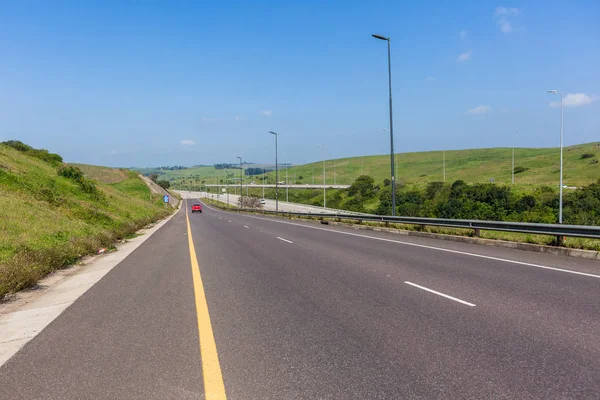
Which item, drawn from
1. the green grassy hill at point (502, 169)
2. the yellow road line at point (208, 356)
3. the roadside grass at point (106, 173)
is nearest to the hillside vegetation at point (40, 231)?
the yellow road line at point (208, 356)

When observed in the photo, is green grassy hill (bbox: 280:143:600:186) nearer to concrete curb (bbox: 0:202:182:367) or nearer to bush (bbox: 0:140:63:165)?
bush (bbox: 0:140:63:165)

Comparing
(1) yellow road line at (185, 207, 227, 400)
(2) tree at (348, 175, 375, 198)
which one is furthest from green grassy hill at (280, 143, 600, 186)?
(1) yellow road line at (185, 207, 227, 400)

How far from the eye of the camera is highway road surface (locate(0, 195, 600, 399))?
4195 mm

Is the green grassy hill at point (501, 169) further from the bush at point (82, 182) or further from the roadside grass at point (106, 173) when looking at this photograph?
the bush at point (82, 182)

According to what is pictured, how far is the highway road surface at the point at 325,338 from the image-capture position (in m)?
4.20

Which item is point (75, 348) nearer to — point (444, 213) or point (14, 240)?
point (14, 240)

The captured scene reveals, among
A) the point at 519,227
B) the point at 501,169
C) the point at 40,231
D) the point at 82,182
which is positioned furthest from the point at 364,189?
the point at 40,231

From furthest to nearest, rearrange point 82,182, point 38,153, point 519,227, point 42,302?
point 38,153
point 82,182
point 519,227
point 42,302

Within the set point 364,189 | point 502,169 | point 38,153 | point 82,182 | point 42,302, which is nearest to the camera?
point 42,302

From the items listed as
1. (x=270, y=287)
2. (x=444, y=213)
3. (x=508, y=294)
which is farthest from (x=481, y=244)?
(x=444, y=213)

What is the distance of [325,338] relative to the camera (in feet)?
18.3

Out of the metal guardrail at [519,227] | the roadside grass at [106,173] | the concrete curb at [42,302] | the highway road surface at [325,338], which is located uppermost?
the roadside grass at [106,173]

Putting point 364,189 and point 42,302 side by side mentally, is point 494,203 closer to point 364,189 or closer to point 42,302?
point 364,189

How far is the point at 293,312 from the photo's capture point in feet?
22.7
